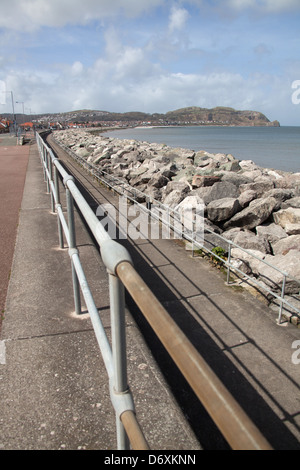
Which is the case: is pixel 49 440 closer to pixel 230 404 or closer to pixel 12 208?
pixel 230 404

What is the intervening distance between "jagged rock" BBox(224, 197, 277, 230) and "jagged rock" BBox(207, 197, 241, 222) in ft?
0.52

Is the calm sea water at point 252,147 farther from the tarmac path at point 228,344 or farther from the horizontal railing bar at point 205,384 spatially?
the horizontal railing bar at point 205,384

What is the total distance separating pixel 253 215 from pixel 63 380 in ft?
21.2

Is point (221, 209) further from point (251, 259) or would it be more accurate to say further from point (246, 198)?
point (251, 259)

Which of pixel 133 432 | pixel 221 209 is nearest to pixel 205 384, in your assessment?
pixel 133 432

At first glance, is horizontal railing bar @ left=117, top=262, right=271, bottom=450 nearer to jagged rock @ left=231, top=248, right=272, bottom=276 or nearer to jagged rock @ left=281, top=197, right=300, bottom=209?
jagged rock @ left=231, top=248, right=272, bottom=276

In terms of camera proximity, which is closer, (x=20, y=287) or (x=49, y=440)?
(x=49, y=440)

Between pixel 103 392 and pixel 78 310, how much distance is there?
3.11ft

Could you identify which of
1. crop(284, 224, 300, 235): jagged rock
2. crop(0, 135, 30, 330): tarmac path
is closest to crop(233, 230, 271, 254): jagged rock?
crop(284, 224, 300, 235): jagged rock

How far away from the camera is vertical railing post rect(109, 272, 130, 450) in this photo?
115cm

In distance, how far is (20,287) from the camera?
3615 millimetres

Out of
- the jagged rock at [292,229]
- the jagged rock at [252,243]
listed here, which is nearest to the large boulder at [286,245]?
the jagged rock at [252,243]
